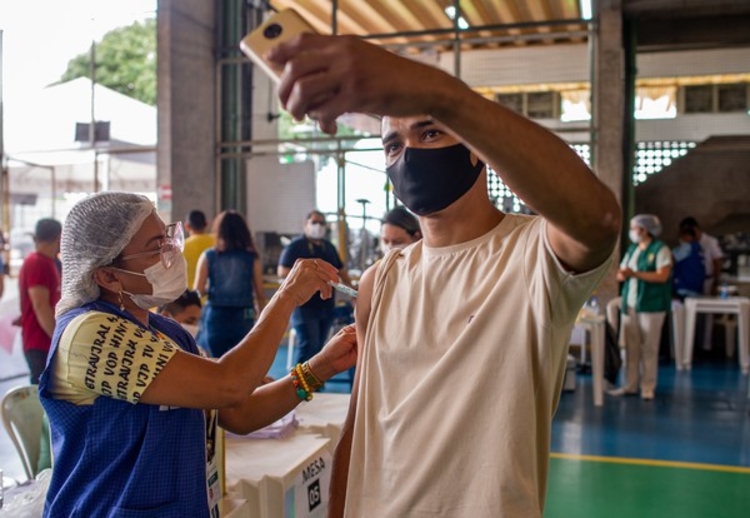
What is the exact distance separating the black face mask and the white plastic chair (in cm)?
214

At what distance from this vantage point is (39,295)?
4117mm

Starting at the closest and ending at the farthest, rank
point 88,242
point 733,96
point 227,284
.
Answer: point 88,242 → point 227,284 → point 733,96

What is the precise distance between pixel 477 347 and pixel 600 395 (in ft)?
16.9

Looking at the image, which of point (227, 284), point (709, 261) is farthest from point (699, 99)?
point (227, 284)

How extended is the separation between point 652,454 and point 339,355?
3.58 m

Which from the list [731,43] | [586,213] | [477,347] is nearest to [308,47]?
[586,213]

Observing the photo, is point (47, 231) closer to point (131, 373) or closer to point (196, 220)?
point (196, 220)

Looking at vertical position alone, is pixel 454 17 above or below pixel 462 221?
above

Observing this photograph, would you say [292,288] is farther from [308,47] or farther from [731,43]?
[731,43]

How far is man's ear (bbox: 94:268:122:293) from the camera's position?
1602mm

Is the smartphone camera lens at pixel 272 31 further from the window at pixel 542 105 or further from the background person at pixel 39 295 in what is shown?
the window at pixel 542 105

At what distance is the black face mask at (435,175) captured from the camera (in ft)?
3.74

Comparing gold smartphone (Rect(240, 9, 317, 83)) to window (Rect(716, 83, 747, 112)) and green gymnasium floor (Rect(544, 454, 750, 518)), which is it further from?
window (Rect(716, 83, 747, 112))

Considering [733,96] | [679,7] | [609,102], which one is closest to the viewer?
[609,102]
